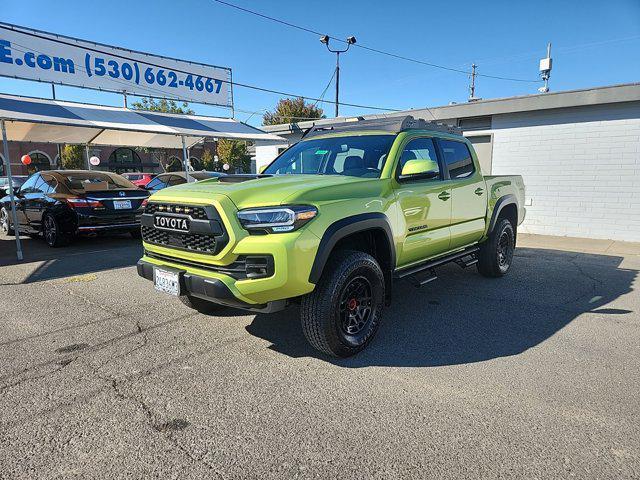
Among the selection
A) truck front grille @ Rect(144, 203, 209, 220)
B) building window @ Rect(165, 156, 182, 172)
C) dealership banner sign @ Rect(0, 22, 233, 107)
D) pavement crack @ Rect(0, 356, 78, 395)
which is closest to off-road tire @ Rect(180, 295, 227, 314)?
truck front grille @ Rect(144, 203, 209, 220)

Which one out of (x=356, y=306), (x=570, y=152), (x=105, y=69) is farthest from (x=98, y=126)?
(x=570, y=152)

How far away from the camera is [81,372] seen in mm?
3332

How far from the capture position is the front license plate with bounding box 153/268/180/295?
3373 millimetres

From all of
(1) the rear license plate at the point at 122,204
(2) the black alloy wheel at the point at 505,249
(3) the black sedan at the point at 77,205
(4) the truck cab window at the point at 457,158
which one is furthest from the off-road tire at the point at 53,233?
(2) the black alloy wheel at the point at 505,249

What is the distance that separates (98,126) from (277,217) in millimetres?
8079

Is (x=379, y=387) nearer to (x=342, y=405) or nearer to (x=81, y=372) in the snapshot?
(x=342, y=405)

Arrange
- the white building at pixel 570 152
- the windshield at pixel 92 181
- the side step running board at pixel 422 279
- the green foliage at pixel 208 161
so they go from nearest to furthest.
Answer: the side step running board at pixel 422 279 < the windshield at pixel 92 181 < the white building at pixel 570 152 < the green foliage at pixel 208 161

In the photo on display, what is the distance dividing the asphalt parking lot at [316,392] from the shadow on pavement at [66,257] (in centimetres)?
144

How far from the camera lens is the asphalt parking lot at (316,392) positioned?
7.64ft

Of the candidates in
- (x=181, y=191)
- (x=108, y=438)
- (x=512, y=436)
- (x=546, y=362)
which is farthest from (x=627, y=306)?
(x=108, y=438)

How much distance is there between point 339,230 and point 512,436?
1.75 meters

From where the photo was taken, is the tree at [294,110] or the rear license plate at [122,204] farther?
the tree at [294,110]

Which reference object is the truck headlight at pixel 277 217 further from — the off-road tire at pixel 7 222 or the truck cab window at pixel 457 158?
the off-road tire at pixel 7 222

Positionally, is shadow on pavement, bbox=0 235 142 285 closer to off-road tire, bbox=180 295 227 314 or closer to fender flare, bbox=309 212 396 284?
off-road tire, bbox=180 295 227 314
